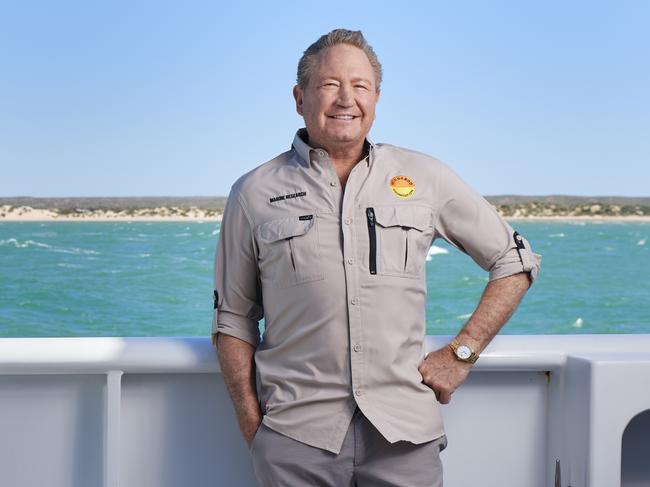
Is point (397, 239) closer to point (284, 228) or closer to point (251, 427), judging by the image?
point (284, 228)

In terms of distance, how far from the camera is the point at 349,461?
5.93 feet

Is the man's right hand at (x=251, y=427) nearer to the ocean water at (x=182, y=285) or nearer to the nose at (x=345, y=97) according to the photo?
the nose at (x=345, y=97)

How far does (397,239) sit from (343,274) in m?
0.13

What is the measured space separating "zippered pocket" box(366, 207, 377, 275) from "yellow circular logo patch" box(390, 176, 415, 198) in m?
0.08

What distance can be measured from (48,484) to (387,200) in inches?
40.4

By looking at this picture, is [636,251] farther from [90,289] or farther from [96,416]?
[96,416]

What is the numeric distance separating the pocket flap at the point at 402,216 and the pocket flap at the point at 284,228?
0.14 m

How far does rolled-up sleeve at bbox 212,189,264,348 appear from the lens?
1.88 metres

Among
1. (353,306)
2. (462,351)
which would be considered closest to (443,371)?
(462,351)

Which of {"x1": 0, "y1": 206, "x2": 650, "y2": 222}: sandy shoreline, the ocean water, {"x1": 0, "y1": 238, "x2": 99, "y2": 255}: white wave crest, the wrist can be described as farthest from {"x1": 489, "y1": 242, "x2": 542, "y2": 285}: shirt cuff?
{"x1": 0, "y1": 206, "x2": 650, "y2": 222}: sandy shoreline

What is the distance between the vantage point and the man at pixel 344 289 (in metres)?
1.79

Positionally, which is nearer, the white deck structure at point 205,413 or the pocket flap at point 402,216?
the pocket flap at point 402,216

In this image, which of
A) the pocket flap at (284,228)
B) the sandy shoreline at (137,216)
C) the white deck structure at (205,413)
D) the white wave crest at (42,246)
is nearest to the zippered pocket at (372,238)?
the pocket flap at (284,228)

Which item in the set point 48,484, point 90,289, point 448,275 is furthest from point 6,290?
point 48,484
